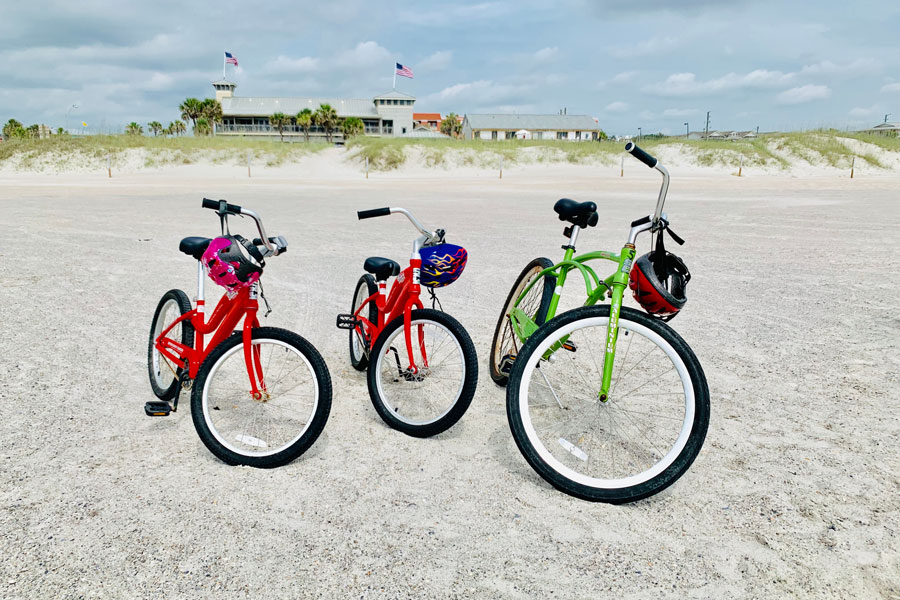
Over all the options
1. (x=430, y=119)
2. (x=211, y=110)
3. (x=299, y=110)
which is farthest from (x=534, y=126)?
(x=211, y=110)

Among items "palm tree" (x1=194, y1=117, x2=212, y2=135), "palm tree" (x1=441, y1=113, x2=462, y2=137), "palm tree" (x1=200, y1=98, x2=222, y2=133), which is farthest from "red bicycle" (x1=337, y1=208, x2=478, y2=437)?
"palm tree" (x1=441, y1=113, x2=462, y2=137)

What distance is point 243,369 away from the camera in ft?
11.5

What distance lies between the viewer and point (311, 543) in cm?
262

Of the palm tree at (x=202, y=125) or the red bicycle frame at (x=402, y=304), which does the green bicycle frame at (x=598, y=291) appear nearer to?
the red bicycle frame at (x=402, y=304)

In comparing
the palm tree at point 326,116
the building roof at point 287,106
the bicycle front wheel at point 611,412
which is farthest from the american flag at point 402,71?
the bicycle front wheel at point 611,412

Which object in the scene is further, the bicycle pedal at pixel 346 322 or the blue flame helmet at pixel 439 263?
the bicycle pedal at pixel 346 322

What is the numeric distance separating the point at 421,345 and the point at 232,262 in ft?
3.87

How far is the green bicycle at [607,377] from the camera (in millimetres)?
2805

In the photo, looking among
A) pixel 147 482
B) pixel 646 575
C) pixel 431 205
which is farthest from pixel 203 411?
pixel 431 205

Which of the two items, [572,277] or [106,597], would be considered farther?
[572,277]

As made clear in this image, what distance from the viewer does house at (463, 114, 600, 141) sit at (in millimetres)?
93438

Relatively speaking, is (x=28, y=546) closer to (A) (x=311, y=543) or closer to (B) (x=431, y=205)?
(A) (x=311, y=543)

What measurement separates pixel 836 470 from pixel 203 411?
3.40 meters

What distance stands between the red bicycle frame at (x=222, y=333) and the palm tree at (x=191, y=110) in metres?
78.9
